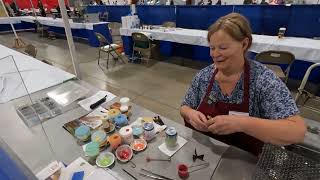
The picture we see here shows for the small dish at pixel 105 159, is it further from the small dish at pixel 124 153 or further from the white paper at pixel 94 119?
the white paper at pixel 94 119

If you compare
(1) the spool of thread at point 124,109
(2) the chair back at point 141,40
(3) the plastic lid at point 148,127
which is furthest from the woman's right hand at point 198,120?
(2) the chair back at point 141,40

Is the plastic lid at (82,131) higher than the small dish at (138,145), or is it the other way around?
the plastic lid at (82,131)

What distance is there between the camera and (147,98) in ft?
10.6

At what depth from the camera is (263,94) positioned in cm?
103

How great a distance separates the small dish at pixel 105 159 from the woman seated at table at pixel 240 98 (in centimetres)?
47

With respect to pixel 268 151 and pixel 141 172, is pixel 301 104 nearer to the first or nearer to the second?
pixel 268 151

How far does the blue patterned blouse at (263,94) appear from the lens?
96 cm

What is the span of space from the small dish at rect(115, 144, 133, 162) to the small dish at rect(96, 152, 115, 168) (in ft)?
0.11

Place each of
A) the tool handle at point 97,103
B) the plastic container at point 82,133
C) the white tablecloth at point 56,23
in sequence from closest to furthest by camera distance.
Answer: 1. the plastic container at point 82,133
2. the tool handle at point 97,103
3. the white tablecloth at point 56,23

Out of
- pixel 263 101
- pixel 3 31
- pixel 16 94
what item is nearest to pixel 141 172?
pixel 263 101

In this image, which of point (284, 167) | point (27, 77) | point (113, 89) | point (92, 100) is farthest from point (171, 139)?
point (113, 89)

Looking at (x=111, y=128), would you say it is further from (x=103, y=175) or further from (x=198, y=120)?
(x=198, y=120)

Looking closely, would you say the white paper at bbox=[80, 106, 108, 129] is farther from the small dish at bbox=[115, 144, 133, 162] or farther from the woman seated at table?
the woman seated at table

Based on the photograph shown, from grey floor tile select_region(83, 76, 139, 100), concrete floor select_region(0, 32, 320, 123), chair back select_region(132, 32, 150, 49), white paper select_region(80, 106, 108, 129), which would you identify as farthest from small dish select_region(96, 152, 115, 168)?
chair back select_region(132, 32, 150, 49)
